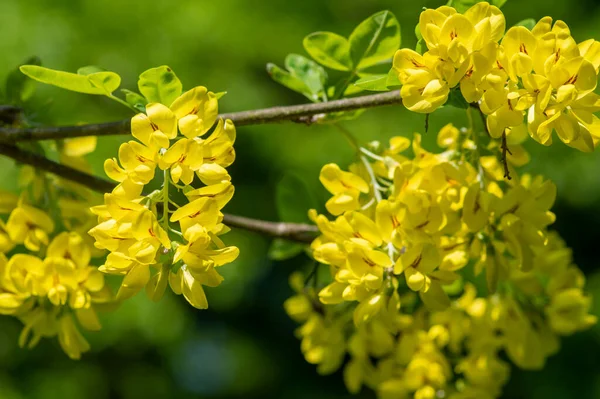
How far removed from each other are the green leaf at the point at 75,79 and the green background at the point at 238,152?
3.60 ft

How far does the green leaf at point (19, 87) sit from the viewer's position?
0.80m

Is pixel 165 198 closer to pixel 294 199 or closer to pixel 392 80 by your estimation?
pixel 392 80

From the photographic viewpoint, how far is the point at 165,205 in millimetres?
600

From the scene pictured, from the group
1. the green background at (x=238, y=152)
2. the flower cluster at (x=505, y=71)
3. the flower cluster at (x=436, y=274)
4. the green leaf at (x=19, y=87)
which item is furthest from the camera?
the green background at (x=238, y=152)

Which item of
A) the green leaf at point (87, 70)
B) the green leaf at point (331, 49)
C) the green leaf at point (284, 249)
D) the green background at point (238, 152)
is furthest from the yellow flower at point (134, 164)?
the green background at point (238, 152)

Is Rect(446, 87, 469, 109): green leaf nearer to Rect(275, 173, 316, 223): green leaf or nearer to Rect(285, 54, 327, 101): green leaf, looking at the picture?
Rect(285, 54, 327, 101): green leaf

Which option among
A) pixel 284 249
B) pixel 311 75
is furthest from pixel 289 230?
pixel 311 75

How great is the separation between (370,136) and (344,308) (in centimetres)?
107

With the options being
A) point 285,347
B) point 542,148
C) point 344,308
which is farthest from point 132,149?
point 285,347

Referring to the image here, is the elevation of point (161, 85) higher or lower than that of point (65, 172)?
higher

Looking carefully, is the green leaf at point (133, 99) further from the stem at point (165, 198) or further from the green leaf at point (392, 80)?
the green leaf at point (392, 80)

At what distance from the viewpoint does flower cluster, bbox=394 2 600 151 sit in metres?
0.57

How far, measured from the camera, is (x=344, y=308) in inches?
36.8

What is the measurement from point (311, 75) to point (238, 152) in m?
1.50
